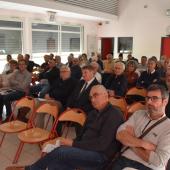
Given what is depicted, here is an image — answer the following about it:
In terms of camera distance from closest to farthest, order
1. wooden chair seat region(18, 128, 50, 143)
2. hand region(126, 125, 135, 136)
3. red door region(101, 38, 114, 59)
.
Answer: hand region(126, 125, 135, 136) < wooden chair seat region(18, 128, 50, 143) < red door region(101, 38, 114, 59)

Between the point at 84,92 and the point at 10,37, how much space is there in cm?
632

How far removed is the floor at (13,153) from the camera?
310 cm

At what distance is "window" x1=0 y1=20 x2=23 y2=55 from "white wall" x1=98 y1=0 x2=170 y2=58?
472 cm

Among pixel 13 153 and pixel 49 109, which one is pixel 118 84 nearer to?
pixel 49 109

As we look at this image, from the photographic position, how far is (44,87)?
5371mm

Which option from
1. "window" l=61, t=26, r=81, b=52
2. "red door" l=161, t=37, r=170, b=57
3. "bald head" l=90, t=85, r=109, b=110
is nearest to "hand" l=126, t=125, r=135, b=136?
"bald head" l=90, t=85, r=109, b=110

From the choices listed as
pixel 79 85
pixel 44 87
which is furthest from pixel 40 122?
pixel 44 87

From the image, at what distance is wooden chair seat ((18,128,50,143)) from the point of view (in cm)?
277

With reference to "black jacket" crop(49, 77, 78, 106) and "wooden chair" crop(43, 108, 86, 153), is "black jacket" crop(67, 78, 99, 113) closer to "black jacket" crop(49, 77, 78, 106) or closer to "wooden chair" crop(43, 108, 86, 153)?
"black jacket" crop(49, 77, 78, 106)

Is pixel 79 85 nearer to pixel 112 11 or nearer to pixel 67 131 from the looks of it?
pixel 67 131

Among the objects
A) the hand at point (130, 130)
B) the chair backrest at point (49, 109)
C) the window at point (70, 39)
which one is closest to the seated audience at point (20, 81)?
the chair backrest at point (49, 109)

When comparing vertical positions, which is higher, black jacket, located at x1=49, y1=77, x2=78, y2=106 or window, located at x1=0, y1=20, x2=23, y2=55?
window, located at x1=0, y1=20, x2=23, y2=55

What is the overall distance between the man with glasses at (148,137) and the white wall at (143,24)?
8571 millimetres

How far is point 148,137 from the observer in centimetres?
199
